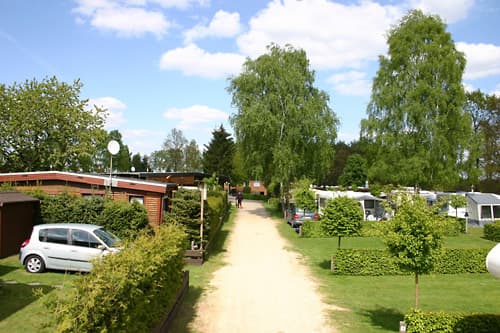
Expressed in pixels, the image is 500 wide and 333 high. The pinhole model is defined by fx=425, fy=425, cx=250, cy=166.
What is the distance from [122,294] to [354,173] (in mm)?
70220

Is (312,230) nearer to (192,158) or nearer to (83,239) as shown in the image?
(83,239)

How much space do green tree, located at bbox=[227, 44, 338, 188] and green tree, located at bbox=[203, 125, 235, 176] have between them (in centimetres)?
3555

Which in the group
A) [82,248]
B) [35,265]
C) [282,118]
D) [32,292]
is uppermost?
[282,118]

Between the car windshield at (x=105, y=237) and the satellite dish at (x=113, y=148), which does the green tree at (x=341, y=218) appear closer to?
the car windshield at (x=105, y=237)

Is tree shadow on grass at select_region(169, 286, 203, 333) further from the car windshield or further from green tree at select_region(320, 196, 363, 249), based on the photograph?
green tree at select_region(320, 196, 363, 249)

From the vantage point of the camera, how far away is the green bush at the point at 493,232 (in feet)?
81.7

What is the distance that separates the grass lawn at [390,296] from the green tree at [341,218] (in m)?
1.47

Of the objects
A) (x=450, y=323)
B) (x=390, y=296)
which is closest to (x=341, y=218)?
(x=390, y=296)

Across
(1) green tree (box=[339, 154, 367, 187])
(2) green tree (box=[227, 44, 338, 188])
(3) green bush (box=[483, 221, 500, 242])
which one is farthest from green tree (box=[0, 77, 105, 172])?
(1) green tree (box=[339, 154, 367, 187])

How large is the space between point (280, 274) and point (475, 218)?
23430 millimetres

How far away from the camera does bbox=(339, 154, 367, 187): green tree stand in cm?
7275

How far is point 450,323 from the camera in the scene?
9.17 m

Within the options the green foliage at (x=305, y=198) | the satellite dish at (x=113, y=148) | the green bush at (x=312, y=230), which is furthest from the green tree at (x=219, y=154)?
the satellite dish at (x=113, y=148)

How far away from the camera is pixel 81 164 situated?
1576 inches
